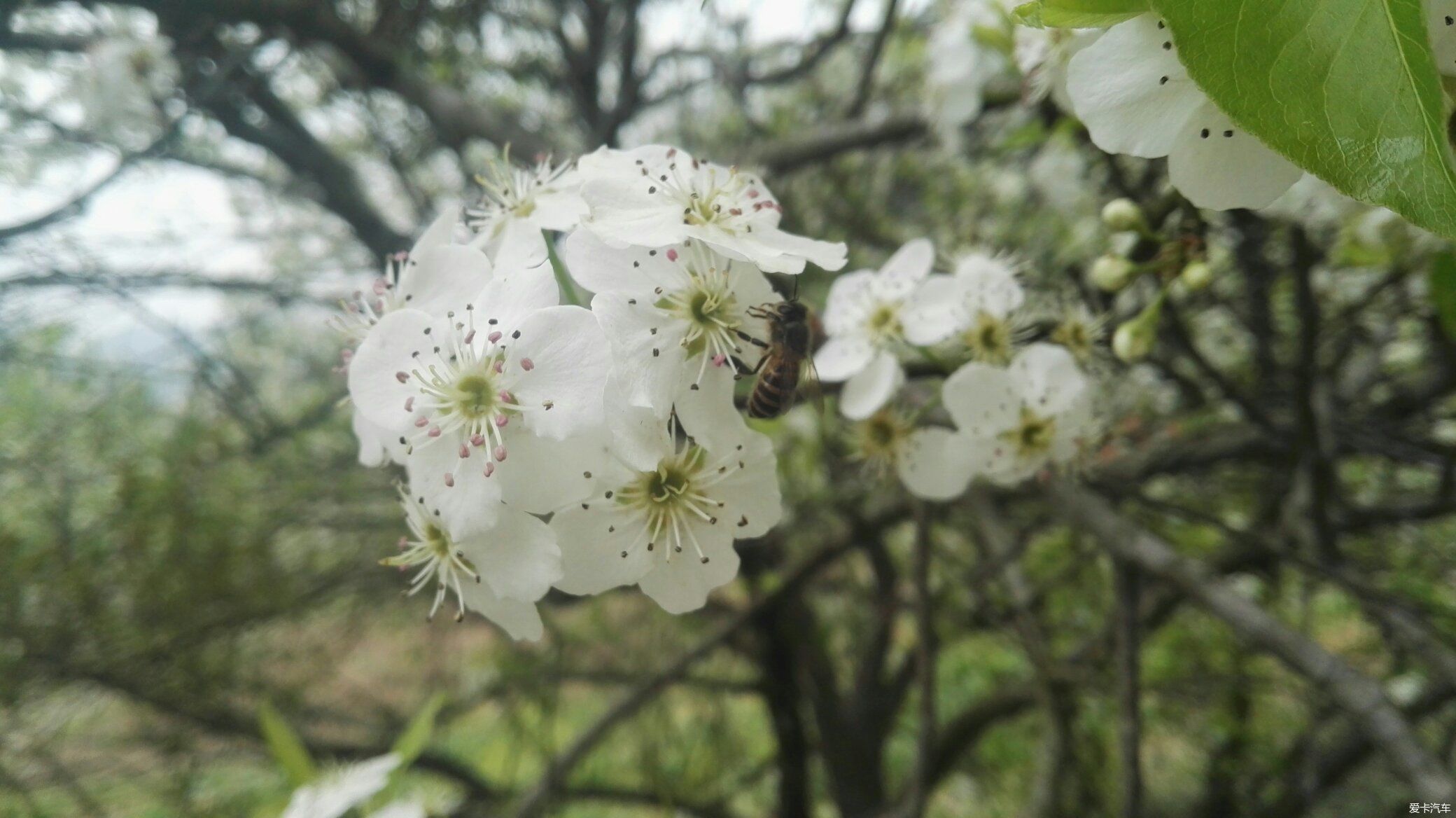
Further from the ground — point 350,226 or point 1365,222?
point 350,226

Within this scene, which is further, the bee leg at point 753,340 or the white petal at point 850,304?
the white petal at point 850,304

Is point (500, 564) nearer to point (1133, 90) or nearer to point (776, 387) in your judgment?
point (776, 387)

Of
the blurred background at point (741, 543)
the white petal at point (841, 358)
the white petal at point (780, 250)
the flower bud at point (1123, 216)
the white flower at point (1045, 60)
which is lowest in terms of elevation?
the blurred background at point (741, 543)

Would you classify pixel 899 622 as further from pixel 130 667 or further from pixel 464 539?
pixel 464 539

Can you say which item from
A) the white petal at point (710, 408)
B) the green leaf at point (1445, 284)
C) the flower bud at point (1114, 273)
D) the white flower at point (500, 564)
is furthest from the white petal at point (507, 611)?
the green leaf at point (1445, 284)

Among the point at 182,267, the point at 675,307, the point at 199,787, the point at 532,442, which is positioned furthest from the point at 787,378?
the point at 199,787

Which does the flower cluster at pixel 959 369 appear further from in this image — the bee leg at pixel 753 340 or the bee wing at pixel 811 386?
the bee leg at pixel 753 340
